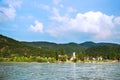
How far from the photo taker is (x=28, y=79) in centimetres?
6694

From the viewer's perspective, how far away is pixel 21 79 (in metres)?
67.1

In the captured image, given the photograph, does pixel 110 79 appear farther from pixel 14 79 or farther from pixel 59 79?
pixel 14 79

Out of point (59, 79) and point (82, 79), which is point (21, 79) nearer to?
point (59, 79)

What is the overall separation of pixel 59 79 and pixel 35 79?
5634 millimetres

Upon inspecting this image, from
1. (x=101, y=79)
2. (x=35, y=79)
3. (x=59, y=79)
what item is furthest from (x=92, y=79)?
(x=35, y=79)

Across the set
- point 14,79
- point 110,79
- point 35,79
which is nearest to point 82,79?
point 110,79

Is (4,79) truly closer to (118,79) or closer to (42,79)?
(42,79)

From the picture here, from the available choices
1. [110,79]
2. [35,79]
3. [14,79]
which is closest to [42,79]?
[35,79]

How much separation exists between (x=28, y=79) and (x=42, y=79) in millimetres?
3284

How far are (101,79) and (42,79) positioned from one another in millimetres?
13864

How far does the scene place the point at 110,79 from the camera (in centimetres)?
6688

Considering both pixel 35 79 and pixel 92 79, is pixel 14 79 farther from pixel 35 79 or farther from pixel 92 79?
pixel 92 79

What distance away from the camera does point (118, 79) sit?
6606cm

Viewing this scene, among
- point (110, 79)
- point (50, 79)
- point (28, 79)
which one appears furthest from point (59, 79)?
point (110, 79)
